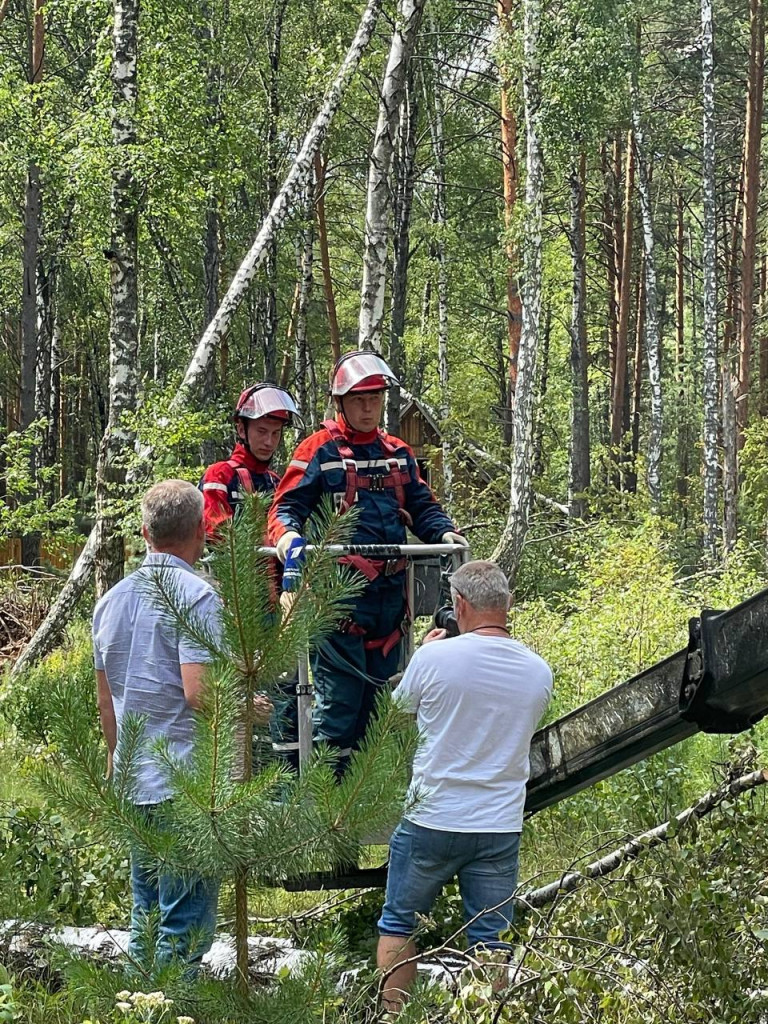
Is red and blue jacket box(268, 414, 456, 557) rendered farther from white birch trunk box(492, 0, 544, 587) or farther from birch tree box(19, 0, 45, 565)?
birch tree box(19, 0, 45, 565)

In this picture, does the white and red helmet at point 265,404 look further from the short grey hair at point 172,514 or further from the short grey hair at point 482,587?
the short grey hair at point 172,514

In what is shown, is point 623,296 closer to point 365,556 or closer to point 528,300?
point 528,300

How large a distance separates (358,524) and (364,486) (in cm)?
18

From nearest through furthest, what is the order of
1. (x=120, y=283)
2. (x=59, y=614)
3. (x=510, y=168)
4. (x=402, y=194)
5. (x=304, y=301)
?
1. (x=120, y=283)
2. (x=59, y=614)
3. (x=510, y=168)
4. (x=402, y=194)
5. (x=304, y=301)

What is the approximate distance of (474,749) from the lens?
3990 mm

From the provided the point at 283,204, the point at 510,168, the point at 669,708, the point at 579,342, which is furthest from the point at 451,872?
the point at 579,342

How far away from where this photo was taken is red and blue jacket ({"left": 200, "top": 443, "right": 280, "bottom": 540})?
18.7 feet

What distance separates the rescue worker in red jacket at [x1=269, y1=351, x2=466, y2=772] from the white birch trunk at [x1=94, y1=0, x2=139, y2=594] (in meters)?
6.90

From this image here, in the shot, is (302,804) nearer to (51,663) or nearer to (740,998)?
(740,998)

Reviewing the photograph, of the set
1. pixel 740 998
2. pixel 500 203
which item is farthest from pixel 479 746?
pixel 500 203

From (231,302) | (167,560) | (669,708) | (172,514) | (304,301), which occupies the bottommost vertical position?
(669,708)

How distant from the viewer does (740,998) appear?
3609 mm

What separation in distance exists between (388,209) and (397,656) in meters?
7.04

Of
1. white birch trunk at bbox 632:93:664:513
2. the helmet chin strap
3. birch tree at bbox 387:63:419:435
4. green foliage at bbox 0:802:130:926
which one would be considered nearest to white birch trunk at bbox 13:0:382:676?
the helmet chin strap
